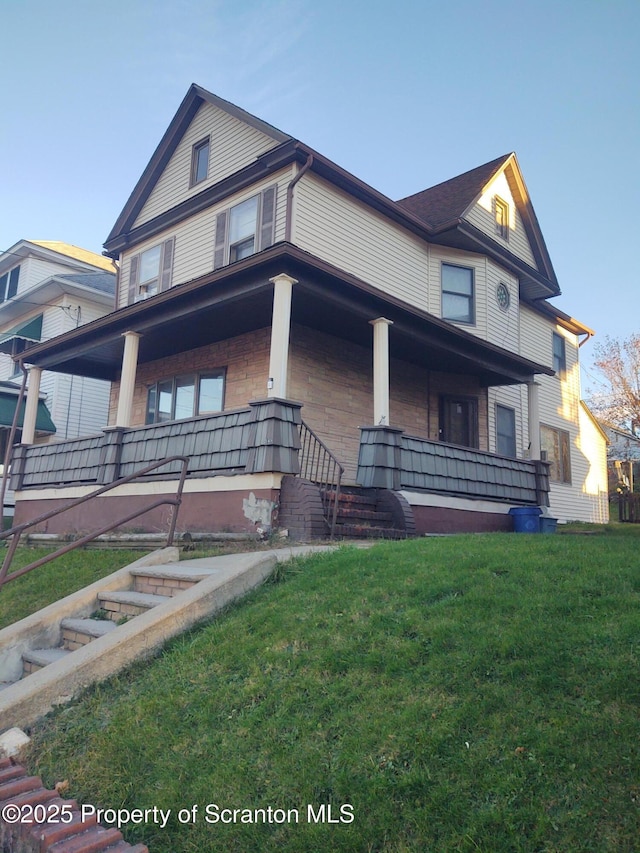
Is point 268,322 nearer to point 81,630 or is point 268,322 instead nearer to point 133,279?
point 133,279

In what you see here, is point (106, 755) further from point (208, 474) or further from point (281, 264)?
point (281, 264)

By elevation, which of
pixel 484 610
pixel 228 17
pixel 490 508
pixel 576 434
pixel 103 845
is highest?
pixel 228 17

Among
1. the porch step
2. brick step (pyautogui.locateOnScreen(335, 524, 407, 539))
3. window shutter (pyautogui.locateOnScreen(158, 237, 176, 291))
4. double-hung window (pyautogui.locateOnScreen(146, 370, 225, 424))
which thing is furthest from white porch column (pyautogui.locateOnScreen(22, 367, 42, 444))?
brick step (pyautogui.locateOnScreen(335, 524, 407, 539))

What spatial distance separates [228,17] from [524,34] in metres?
5.37

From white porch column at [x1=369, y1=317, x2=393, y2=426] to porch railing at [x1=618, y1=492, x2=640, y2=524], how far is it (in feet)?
38.0

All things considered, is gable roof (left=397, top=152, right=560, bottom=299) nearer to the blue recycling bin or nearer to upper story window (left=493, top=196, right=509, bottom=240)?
upper story window (left=493, top=196, right=509, bottom=240)

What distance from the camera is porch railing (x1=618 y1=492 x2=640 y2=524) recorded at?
1947 cm

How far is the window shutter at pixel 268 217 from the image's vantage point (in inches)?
505

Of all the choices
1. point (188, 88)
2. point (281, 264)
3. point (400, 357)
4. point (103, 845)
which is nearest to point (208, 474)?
point (281, 264)

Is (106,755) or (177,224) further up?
(177,224)

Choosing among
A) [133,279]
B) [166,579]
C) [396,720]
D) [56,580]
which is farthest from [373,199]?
[396,720]

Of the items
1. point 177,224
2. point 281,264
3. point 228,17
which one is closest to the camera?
point 281,264

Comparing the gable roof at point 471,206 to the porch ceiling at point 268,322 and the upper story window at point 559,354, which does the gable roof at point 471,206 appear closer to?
the upper story window at point 559,354

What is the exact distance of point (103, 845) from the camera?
3.34m
